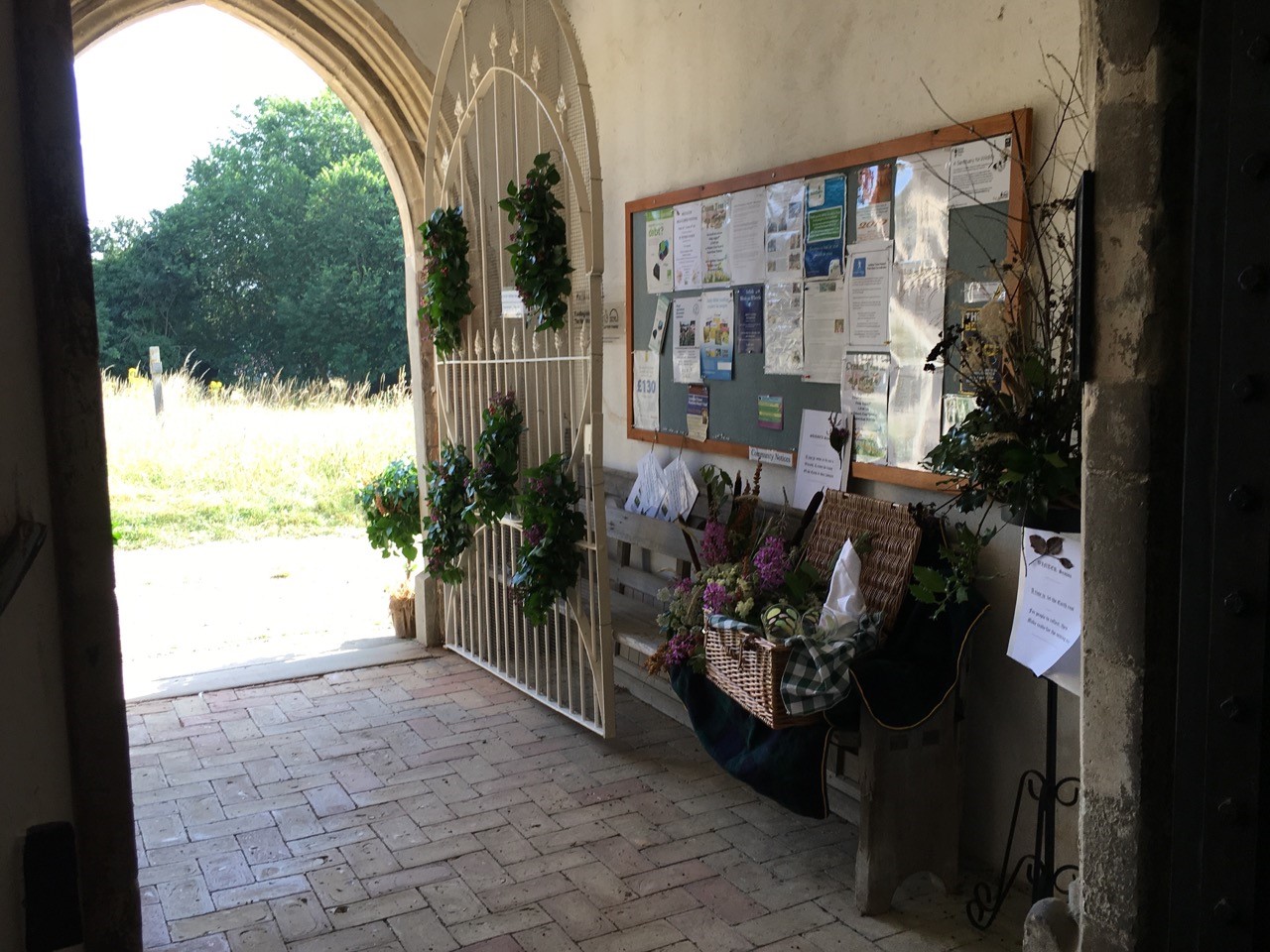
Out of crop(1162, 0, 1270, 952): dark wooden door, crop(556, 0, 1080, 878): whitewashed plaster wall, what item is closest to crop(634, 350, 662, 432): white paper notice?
crop(556, 0, 1080, 878): whitewashed plaster wall

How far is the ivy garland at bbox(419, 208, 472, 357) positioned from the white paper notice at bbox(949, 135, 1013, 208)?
2.61 m

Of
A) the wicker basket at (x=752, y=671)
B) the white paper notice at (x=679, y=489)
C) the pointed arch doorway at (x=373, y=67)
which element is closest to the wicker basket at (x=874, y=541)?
the wicker basket at (x=752, y=671)

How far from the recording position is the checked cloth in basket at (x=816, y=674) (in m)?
3.08

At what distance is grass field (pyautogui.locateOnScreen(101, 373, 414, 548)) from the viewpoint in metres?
10.9

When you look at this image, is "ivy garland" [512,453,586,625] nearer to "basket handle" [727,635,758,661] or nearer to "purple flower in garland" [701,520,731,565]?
"purple flower in garland" [701,520,731,565]

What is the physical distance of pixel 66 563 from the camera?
5.77 feet

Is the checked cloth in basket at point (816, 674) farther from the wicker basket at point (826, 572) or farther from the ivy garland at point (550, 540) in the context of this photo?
the ivy garland at point (550, 540)

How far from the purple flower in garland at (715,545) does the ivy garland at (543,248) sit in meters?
1.12

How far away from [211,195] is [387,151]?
18542 mm

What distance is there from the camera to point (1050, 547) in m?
2.49

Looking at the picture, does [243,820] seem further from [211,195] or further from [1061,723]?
[211,195]

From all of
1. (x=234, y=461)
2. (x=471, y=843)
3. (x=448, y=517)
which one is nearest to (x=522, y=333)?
(x=448, y=517)

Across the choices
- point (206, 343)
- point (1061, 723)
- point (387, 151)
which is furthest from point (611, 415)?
point (206, 343)

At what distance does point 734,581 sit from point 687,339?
1525 mm
